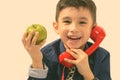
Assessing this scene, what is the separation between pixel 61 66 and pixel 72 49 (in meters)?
0.09

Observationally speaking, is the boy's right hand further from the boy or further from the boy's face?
the boy's face

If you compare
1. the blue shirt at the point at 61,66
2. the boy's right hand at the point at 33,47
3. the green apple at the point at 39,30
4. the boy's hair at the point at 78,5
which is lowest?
the blue shirt at the point at 61,66

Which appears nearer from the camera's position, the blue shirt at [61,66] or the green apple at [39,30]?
the green apple at [39,30]

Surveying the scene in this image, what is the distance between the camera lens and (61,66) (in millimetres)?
1257

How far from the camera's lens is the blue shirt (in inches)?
49.2

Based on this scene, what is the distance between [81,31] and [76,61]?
99 millimetres

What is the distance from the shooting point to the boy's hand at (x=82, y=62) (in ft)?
3.85

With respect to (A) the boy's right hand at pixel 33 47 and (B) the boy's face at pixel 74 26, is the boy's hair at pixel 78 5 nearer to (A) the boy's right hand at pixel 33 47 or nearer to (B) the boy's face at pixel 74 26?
(B) the boy's face at pixel 74 26

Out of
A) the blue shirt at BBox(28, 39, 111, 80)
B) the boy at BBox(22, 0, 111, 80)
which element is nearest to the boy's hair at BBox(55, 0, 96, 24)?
the boy at BBox(22, 0, 111, 80)

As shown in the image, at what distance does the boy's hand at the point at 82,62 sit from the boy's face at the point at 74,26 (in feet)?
0.09

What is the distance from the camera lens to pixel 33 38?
1102mm

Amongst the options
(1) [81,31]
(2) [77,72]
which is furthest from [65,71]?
(1) [81,31]

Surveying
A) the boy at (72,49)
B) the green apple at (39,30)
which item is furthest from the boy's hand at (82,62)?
the green apple at (39,30)

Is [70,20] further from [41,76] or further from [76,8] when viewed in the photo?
[41,76]
